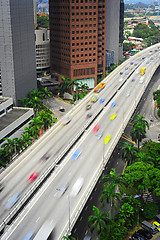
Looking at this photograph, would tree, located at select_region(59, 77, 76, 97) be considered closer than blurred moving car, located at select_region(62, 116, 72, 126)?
No

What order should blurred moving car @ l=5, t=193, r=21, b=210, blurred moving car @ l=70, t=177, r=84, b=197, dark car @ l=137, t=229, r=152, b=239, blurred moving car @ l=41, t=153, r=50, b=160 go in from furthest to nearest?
blurred moving car @ l=41, t=153, r=50, b=160 < blurred moving car @ l=70, t=177, r=84, b=197 < dark car @ l=137, t=229, r=152, b=239 < blurred moving car @ l=5, t=193, r=21, b=210

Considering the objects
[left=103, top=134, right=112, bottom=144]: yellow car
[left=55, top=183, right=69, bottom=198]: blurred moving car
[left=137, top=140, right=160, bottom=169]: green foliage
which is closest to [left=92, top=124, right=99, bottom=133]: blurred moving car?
[left=103, top=134, right=112, bottom=144]: yellow car

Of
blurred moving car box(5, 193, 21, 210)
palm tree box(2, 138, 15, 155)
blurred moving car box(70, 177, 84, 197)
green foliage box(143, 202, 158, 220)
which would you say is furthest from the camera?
palm tree box(2, 138, 15, 155)

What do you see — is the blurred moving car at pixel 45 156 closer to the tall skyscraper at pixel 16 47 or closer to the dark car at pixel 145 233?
the dark car at pixel 145 233

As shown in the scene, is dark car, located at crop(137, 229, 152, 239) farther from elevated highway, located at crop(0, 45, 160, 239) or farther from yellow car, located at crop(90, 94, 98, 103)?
A: yellow car, located at crop(90, 94, 98, 103)

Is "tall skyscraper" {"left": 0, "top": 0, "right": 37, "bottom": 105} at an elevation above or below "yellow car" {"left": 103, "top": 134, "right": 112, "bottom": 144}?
above

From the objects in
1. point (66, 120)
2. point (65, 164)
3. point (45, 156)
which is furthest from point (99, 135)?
point (65, 164)

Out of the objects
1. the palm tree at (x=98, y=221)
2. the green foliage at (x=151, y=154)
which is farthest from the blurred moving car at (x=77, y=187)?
the green foliage at (x=151, y=154)

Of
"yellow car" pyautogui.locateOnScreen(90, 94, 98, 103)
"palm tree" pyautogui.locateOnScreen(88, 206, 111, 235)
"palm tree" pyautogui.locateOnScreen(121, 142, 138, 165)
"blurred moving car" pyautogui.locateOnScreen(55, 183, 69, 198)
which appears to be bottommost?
"palm tree" pyautogui.locateOnScreen(88, 206, 111, 235)

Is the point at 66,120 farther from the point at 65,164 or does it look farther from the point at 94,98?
the point at 65,164
